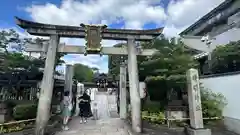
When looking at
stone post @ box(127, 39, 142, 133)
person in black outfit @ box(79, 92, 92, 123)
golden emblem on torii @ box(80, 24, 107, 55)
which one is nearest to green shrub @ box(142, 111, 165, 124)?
stone post @ box(127, 39, 142, 133)

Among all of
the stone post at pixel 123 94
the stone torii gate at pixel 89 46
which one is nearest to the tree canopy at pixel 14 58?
the stone torii gate at pixel 89 46

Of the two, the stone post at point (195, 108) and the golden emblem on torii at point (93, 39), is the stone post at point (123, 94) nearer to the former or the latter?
the golden emblem on torii at point (93, 39)

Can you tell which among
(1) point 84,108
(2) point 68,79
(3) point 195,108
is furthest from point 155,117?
(2) point 68,79

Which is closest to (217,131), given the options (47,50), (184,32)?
(47,50)

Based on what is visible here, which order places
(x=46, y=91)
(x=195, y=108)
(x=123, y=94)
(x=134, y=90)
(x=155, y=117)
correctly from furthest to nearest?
(x=123, y=94)
(x=155, y=117)
(x=134, y=90)
(x=46, y=91)
(x=195, y=108)

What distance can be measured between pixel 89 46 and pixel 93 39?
476mm

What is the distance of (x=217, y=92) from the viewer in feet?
37.5

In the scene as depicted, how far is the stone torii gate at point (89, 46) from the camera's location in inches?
369

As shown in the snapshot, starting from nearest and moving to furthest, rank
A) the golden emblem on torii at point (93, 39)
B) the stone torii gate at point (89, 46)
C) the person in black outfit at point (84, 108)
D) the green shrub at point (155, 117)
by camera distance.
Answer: the stone torii gate at point (89, 46) < the golden emblem on torii at point (93, 39) < the green shrub at point (155, 117) < the person in black outfit at point (84, 108)

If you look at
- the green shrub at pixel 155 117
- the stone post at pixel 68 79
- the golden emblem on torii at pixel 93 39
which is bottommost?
the green shrub at pixel 155 117

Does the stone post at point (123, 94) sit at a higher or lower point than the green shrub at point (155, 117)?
higher

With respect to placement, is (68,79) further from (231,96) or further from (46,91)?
(231,96)

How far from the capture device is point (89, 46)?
33.1 feet

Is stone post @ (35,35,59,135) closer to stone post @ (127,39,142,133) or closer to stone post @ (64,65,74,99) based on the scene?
stone post @ (127,39,142,133)
